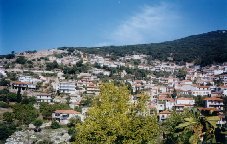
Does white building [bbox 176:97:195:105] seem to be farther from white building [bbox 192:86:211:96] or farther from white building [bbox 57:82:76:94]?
white building [bbox 57:82:76:94]

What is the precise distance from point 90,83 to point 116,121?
112004 mm

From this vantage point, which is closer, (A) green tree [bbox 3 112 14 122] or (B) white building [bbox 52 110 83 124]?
(A) green tree [bbox 3 112 14 122]

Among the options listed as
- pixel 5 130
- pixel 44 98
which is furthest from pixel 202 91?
pixel 5 130

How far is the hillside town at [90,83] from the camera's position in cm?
8988

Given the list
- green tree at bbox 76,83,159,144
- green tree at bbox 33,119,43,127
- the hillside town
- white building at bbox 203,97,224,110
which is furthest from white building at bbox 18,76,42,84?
green tree at bbox 76,83,159,144

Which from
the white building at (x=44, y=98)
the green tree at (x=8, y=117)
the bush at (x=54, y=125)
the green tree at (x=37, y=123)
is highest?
the white building at (x=44, y=98)

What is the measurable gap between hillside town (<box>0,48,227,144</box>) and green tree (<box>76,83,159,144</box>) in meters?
45.2

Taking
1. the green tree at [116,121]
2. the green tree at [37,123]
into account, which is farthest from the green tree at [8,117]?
the green tree at [116,121]

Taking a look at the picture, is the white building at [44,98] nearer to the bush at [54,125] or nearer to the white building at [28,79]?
the bush at [54,125]

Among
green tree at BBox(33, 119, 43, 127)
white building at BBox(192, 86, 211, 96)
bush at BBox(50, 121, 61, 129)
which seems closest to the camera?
green tree at BBox(33, 119, 43, 127)

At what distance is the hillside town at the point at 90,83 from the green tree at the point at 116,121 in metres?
45.2

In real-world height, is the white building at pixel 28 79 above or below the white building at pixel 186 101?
above

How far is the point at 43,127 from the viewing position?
83188mm

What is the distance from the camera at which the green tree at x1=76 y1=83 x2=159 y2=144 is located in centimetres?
1919
